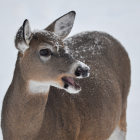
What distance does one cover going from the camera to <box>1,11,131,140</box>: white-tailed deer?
2.59 metres

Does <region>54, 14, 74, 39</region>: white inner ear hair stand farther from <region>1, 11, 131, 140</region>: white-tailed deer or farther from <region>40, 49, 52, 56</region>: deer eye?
<region>40, 49, 52, 56</region>: deer eye

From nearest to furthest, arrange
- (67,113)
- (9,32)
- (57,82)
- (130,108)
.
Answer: (57,82)
(67,113)
(130,108)
(9,32)

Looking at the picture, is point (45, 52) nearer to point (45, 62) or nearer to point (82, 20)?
point (45, 62)

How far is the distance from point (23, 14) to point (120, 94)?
320 inches

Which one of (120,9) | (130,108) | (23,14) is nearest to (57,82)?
(130,108)

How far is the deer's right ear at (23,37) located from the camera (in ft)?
7.98

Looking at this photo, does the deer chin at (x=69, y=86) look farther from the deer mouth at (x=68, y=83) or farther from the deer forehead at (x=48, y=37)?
the deer forehead at (x=48, y=37)

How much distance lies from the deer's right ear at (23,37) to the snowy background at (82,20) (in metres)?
4.05

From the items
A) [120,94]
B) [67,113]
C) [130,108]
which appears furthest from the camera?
[130,108]

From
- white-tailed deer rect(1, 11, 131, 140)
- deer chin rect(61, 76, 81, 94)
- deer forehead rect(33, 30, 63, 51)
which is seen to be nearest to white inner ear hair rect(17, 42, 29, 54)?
white-tailed deer rect(1, 11, 131, 140)

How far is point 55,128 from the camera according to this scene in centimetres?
295

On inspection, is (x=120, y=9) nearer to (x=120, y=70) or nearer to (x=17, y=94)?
(x=120, y=70)

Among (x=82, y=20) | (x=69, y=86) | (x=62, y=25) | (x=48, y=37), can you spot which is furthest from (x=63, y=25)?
(x=82, y=20)

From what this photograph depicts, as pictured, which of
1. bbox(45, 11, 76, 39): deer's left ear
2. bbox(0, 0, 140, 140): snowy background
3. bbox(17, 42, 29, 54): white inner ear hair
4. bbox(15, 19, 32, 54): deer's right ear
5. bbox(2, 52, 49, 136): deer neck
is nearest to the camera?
bbox(15, 19, 32, 54): deer's right ear
